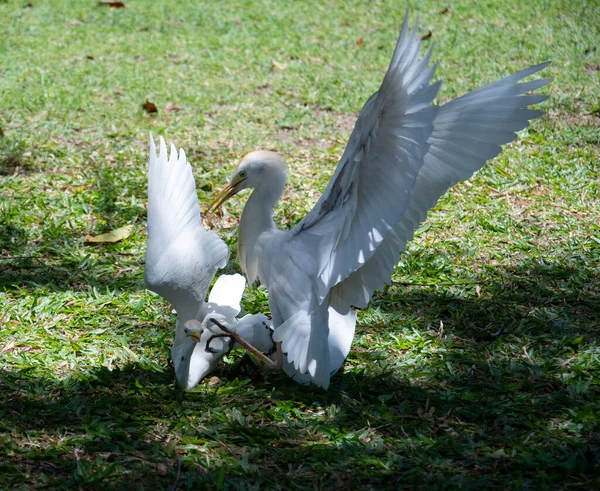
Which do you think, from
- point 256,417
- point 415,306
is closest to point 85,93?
point 415,306

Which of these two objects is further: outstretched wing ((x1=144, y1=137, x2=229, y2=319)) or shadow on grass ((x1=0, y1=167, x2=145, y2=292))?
shadow on grass ((x1=0, y1=167, x2=145, y2=292))

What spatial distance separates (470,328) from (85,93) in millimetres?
3781

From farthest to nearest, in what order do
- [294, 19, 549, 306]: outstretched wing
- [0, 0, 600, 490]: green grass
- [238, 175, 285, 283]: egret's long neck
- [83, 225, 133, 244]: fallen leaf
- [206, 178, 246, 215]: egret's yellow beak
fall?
1. [83, 225, 133, 244]: fallen leaf
2. [206, 178, 246, 215]: egret's yellow beak
3. [238, 175, 285, 283]: egret's long neck
4. [294, 19, 549, 306]: outstretched wing
5. [0, 0, 600, 490]: green grass

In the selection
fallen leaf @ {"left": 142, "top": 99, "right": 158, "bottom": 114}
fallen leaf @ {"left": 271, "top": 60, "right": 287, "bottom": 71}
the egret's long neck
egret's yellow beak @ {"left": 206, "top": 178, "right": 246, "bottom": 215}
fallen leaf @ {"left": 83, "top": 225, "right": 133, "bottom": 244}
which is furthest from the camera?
fallen leaf @ {"left": 271, "top": 60, "right": 287, "bottom": 71}

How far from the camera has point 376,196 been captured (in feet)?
9.25

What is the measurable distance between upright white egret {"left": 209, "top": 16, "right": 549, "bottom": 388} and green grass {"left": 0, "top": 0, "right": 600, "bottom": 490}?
0.87ft

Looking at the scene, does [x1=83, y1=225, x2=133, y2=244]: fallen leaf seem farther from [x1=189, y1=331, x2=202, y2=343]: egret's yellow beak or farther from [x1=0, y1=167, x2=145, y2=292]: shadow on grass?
[x1=189, y1=331, x2=202, y2=343]: egret's yellow beak

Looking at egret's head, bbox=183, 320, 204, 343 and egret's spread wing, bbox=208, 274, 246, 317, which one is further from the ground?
egret's head, bbox=183, 320, 204, 343

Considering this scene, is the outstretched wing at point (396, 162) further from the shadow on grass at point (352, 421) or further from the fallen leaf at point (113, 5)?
the fallen leaf at point (113, 5)

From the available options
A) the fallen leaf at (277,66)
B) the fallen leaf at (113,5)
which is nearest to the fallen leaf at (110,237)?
the fallen leaf at (277,66)

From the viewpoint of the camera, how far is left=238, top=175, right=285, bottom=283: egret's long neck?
11.0ft

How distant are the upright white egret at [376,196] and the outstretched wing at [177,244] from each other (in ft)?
0.89

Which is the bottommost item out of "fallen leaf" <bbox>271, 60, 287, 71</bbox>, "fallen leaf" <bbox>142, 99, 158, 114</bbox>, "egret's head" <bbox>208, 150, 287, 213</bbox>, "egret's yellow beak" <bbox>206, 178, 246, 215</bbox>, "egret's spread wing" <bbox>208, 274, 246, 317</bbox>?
"fallen leaf" <bbox>142, 99, 158, 114</bbox>

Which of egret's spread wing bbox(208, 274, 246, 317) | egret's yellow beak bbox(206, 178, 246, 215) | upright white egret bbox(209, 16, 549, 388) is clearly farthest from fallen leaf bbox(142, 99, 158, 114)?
upright white egret bbox(209, 16, 549, 388)
